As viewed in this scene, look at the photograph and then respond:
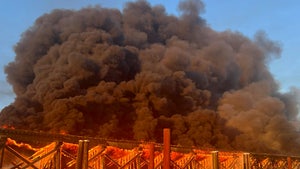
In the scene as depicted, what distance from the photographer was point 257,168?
2228cm

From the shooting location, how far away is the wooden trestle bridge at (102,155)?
12.3 m

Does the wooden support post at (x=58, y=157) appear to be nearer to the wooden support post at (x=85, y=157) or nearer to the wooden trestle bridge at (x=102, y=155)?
the wooden trestle bridge at (x=102, y=155)

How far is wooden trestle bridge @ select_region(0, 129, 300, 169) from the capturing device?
12.3m

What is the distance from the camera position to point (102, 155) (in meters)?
15.7

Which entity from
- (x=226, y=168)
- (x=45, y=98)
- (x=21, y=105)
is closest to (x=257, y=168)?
(x=226, y=168)

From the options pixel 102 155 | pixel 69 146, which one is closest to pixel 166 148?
pixel 102 155

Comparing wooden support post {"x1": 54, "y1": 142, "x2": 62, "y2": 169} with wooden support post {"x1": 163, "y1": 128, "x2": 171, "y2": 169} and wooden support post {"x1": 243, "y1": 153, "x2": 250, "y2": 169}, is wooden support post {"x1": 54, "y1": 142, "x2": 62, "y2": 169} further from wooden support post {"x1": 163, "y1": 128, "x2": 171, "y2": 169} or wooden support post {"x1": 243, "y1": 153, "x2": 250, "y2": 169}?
wooden support post {"x1": 243, "y1": 153, "x2": 250, "y2": 169}

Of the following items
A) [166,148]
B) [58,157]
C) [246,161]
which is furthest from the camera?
[246,161]

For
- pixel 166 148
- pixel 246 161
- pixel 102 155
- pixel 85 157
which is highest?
pixel 246 161

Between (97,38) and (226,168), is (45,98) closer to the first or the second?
(97,38)

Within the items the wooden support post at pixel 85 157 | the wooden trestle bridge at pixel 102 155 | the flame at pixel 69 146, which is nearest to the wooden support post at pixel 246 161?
the wooden trestle bridge at pixel 102 155

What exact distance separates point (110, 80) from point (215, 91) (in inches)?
706

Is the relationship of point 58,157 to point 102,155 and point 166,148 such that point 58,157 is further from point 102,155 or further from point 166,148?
point 166,148

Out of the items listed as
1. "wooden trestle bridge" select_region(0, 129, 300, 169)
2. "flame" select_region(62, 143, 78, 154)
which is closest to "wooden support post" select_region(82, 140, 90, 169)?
"wooden trestle bridge" select_region(0, 129, 300, 169)
